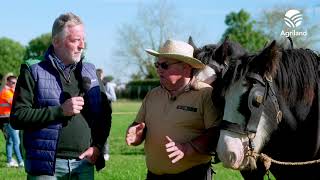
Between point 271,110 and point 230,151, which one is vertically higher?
point 271,110

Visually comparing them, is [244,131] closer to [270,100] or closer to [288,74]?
[270,100]

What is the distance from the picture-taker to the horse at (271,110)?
324 cm

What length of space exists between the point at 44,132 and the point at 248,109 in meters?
1.47

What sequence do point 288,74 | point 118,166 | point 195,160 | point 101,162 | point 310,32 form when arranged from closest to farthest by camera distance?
point 288,74 → point 195,160 → point 101,162 → point 118,166 → point 310,32

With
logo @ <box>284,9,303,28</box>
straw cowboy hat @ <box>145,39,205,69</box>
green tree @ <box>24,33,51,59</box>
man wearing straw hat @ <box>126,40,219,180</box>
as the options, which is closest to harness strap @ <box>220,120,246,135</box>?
man wearing straw hat @ <box>126,40,219,180</box>

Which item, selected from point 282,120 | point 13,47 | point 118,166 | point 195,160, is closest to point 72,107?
point 195,160

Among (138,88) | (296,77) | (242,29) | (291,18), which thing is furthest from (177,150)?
Result: (242,29)

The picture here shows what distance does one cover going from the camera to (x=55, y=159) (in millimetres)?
3750

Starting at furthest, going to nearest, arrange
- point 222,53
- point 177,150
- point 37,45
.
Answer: point 37,45
point 222,53
point 177,150

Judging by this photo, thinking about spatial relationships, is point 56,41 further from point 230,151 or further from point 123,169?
point 123,169

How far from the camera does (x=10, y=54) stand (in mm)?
99312

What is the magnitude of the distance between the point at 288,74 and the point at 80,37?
148cm

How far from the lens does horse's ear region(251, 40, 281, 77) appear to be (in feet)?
10.9

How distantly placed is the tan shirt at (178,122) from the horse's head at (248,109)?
31 centimetres
